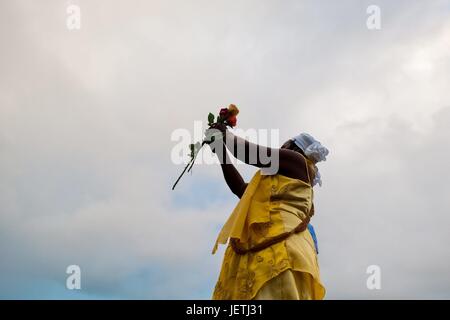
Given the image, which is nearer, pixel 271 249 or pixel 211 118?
pixel 271 249

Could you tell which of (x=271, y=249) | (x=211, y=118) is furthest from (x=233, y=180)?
(x=271, y=249)

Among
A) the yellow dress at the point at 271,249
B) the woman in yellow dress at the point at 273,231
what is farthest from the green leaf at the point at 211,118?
the yellow dress at the point at 271,249

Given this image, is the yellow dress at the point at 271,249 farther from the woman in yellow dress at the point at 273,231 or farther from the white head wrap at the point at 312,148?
the white head wrap at the point at 312,148

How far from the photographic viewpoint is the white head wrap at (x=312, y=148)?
222 inches

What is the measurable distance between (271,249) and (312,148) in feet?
3.86

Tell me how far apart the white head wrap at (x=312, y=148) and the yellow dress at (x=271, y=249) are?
37cm

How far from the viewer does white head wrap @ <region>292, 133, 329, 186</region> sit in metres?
5.63

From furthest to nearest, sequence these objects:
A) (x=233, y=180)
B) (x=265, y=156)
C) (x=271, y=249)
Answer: (x=233, y=180)
(x=265, y=156)
(x=271, y=249)

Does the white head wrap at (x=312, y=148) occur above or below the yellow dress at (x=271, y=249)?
above

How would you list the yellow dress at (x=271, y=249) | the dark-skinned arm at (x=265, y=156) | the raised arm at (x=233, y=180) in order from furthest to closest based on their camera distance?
the raised arm at (x=233, y=180), the dark-skinned arm at (x=265, y=156), the yellow dress at (x=271, y=249)

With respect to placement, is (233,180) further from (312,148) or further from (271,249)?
(271,249)

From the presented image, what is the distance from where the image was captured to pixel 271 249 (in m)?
4.95
